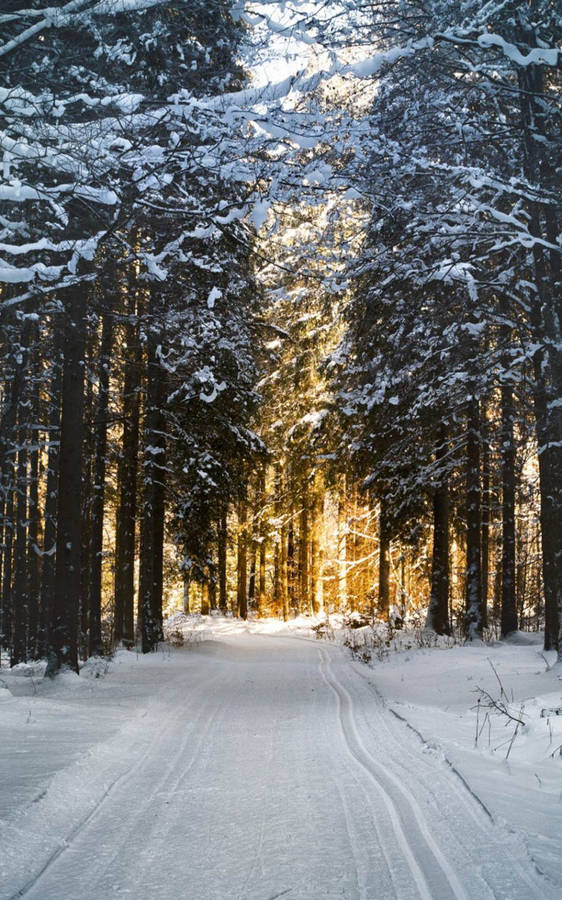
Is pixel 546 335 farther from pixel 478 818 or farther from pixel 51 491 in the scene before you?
pixel 51 491

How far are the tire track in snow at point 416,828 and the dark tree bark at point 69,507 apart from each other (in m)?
5.14

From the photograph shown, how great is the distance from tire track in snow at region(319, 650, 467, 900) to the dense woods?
4606 millimetres

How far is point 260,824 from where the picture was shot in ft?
15.1

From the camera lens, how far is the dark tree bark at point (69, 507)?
11008 millimetres

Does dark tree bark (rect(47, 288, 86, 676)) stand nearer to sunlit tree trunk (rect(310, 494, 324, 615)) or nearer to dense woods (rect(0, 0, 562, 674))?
dense woods (rect(0, 0, 562, 674))

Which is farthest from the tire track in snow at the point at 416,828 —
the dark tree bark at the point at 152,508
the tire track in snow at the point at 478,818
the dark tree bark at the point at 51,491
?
the dark tree bark at the point at 51,491

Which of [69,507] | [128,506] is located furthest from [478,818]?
[128,506]

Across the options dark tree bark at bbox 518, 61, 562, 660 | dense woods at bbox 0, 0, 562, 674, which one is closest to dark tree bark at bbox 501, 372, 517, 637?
dense woods at bbox 0, 0, 562, 674

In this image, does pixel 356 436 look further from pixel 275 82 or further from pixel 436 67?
pixel 275 82

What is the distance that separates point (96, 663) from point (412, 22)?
1226 cm

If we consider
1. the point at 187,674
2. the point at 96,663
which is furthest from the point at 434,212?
the point at 96,663

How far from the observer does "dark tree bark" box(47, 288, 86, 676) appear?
36.1 ft

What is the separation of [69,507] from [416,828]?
8238 millimetres

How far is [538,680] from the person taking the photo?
10.3 metres
